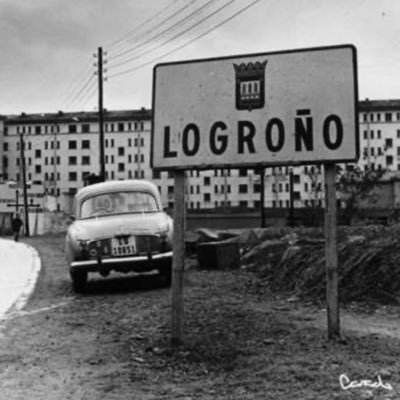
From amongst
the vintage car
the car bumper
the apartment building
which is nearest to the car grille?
the vintage car

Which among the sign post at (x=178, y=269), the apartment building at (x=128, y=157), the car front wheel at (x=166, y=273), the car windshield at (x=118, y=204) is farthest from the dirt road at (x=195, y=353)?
the apartment building at (x=128, y=157)

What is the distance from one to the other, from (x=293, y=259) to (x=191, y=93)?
235 inches

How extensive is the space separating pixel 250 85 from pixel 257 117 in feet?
1.04

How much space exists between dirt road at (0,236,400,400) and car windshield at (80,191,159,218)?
3162mm

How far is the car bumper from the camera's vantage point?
462 inches

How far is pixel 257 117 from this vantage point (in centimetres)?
630

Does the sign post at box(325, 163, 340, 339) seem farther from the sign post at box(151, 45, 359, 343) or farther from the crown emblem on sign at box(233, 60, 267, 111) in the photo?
the crown emblem on sign at box(233, 60, 267, 111)

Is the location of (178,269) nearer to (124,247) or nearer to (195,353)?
(195,353)

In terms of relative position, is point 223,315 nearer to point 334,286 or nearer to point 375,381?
point 334,286

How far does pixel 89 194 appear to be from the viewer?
1361cm

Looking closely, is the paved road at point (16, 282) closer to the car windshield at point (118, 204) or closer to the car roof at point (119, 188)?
the car windshield at point (118, 204)

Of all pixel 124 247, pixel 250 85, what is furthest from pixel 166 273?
pixel 250 85

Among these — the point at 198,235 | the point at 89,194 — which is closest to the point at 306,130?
the point at 89,194

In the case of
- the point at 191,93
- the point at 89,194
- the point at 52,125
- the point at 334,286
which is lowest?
the point at 334,286
